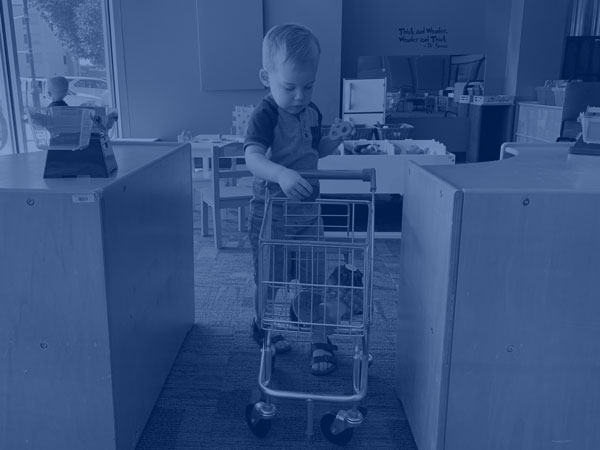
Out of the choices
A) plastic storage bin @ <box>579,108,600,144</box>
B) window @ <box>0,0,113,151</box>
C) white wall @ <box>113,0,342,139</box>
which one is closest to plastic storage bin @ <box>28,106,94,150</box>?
plastic storage bin @ <box>579,108,600,144</box>

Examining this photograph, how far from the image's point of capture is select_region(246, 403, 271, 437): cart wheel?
1.61 metres

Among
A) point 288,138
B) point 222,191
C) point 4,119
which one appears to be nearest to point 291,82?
point 288,138

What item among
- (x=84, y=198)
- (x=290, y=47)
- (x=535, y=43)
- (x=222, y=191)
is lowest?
(x=222, y=191)

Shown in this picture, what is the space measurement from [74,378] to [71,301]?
20cm

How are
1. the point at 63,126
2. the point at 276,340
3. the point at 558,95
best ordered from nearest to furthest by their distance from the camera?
the point at 63,126 < the point at 276,340 < the point at 558,95

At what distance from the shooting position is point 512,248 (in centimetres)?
116

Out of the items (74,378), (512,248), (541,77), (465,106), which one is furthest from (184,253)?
(541,77)

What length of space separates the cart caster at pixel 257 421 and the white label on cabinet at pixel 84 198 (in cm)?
81

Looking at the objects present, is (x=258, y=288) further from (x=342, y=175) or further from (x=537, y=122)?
(x=537, y=122)

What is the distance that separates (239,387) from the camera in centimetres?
193

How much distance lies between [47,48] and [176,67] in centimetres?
142

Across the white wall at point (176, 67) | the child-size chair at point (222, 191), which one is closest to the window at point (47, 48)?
the white wall at point (176, 67)

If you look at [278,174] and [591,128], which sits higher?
[591,128]

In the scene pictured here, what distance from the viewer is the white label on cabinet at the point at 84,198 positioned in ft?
3.80
